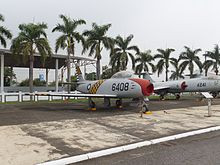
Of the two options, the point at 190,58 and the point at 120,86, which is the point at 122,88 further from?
the point at 190,58

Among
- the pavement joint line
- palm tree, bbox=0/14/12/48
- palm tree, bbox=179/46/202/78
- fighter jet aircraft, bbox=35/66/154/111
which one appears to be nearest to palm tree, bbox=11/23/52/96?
palm tree, bbox=0/14/12/48

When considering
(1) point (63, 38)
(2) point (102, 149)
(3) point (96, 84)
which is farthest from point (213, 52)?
(2) point (102, 149)

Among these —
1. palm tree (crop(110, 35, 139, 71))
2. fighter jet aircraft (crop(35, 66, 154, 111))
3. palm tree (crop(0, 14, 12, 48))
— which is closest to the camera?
fighter jet aircraft (crop(35, 66, 154, 111))

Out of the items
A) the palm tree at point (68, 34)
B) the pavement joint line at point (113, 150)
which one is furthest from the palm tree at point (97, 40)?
the pavement joint line at point (113, 150)

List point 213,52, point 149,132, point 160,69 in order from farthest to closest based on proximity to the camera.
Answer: point 213,52, point 160,69, point 149,132

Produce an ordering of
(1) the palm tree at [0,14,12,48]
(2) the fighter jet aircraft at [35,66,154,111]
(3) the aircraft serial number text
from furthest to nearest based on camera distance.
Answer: (1) the palm tree at [0,14,12,48] → (3) the aircraft serial number text → (2) the fighter jet aircraft at [35,66,154,111]

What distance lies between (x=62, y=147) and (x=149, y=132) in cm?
341

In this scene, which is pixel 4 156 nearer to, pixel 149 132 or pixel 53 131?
pixel 53 131

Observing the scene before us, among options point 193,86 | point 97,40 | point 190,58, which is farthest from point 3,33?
point 190,58

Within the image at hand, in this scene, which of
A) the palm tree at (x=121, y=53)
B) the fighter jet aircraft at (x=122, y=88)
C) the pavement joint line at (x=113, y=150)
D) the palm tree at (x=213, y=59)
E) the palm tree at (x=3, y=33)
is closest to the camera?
the pavement joint line at (x=113, y=150)

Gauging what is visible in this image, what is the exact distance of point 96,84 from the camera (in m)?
17.7

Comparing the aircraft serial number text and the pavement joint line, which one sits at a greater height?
the aircraft serial number text

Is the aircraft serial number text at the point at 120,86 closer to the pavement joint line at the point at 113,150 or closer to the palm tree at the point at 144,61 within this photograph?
the pavement joint line at the point at 113,150

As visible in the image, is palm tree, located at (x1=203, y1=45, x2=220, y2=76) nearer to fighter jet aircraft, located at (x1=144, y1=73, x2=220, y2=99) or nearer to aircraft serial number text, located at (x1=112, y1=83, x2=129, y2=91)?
fighter jet aircraft, located at (x1=144, y1=73, x2=220, y2=99)
